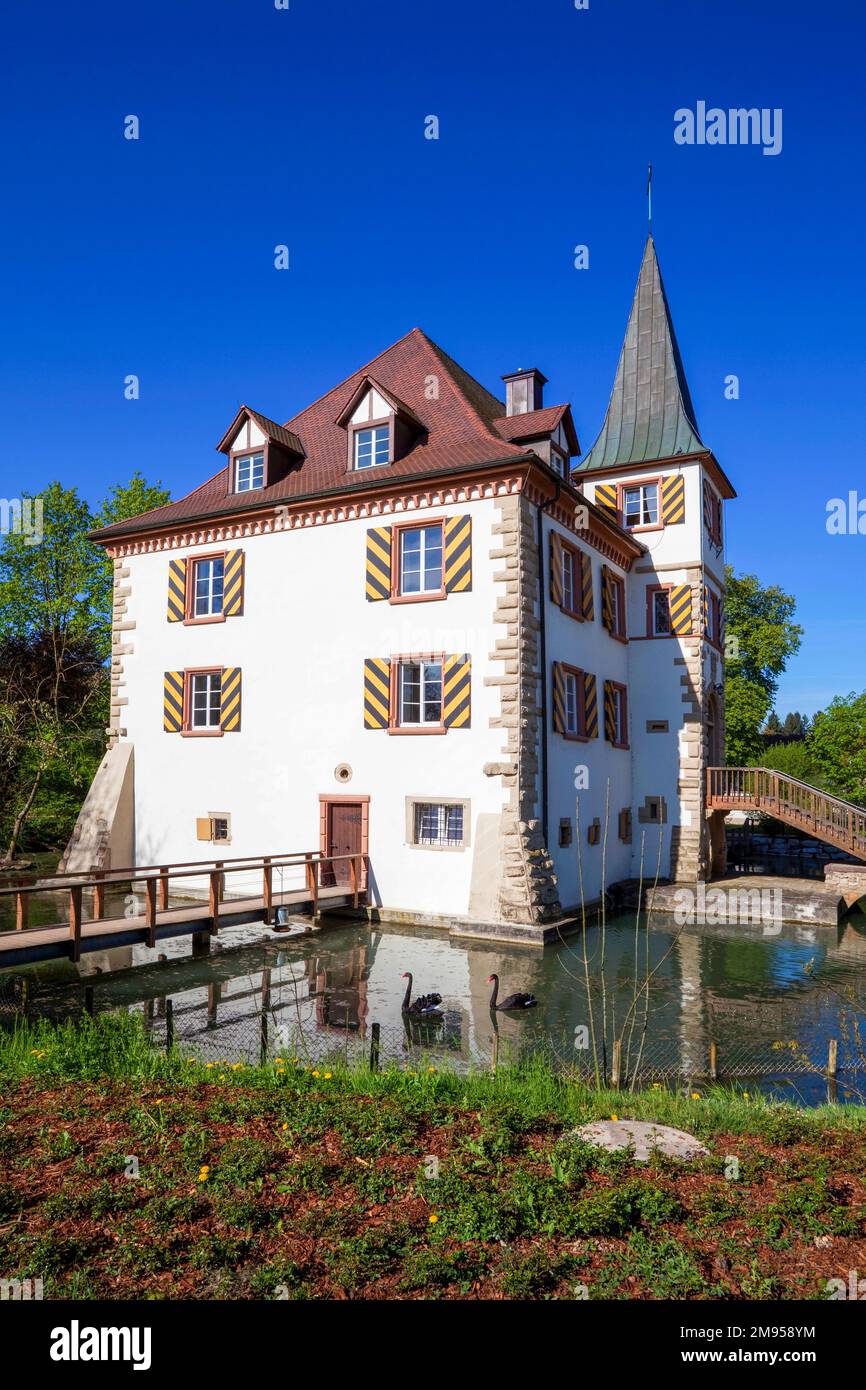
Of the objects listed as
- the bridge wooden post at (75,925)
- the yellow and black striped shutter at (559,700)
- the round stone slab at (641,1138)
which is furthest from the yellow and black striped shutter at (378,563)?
the round stone slab at (641,1138)

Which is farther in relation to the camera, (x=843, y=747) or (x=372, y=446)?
(x=843, y=747)

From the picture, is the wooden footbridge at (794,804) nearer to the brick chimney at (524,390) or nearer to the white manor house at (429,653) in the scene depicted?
the white manor house at (429,653)

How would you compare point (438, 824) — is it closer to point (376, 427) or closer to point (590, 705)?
point (590, 705)

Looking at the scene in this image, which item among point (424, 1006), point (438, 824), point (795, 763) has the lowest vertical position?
point (424, 1006)

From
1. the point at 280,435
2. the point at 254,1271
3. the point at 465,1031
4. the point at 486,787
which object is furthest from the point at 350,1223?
the point at 280,435

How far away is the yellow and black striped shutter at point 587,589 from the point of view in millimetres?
21047

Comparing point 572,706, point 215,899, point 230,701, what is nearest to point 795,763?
point 572,706

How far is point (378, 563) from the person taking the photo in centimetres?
1906

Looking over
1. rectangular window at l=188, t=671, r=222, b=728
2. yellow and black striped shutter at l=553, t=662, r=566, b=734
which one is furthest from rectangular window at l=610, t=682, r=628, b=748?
rectangular window at l=188, t=671, r=222, b=728

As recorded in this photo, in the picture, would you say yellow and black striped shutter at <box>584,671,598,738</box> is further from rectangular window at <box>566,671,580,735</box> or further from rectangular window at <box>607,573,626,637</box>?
rectangular window at <box>607,573,626,637</box>

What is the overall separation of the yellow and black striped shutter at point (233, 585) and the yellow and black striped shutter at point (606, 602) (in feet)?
29.7

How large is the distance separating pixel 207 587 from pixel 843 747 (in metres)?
21.4
